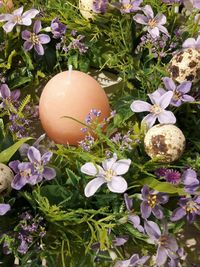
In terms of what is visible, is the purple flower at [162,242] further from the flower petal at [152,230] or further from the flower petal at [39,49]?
the flower petal at [39,49]

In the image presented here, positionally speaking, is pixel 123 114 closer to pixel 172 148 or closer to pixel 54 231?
pixel 172 148

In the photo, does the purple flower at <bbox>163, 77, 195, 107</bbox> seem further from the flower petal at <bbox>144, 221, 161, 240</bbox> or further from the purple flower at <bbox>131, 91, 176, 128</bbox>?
the flower petal at <bbox>144, 221, 161, 240</bbox>

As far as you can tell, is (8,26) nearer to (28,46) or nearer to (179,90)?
(28,46)

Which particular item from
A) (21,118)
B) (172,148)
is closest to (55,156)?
(21,118)

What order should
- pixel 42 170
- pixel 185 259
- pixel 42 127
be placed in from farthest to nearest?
pixel 42 127
pixel 185 259
pixel 42 170

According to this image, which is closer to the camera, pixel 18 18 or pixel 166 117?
pixel 166 117

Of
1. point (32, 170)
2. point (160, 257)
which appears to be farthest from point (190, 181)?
point (32, 170)
